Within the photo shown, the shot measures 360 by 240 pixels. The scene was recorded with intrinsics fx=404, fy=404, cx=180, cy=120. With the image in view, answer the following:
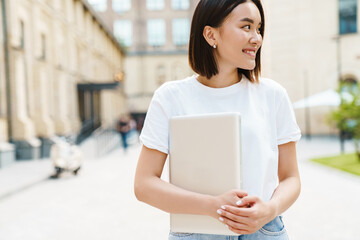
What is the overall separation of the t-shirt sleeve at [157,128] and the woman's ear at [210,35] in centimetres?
28

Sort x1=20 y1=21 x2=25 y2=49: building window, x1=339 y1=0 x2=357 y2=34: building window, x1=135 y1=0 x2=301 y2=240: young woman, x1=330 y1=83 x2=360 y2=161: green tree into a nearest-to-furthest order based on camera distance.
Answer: x1=135 y1=0 x2=301 y2=240: young woman, x1=330 y1=83 x2=360 y2=161: green tree, x1=20 y1=21 x2=25 y2=49: building window, x1=339 y1=0 x2=357 y2=34: building window

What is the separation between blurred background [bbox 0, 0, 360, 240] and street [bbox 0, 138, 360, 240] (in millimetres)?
25

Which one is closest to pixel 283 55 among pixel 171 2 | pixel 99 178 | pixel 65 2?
pixel 65 2

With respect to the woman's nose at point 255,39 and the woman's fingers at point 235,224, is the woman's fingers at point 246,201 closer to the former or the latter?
the woman's fingers at point 235,224

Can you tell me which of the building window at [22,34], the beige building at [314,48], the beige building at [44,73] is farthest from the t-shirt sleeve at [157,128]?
the beige building at [314,48]

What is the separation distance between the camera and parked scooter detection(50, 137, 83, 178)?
448 inches

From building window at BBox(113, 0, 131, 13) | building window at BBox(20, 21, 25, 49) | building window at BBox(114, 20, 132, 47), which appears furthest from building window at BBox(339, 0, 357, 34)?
building window at BBox(113, 0, 131, 13)

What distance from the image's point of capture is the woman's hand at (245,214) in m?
1.33

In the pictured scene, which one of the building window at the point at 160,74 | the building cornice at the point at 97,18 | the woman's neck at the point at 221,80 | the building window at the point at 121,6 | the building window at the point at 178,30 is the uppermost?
the building window at the point at 121,6

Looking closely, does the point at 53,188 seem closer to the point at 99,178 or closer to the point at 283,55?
the point at 99,178

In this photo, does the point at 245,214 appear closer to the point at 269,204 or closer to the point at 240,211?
the point at 240,211

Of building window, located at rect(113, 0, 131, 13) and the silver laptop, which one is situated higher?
building window, located at rect(113, 0, 131, 13)

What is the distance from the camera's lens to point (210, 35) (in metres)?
1.55

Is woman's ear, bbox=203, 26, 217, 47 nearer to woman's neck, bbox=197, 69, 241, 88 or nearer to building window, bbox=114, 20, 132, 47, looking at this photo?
woman's neck, bbox=197, 69, 241, 88
